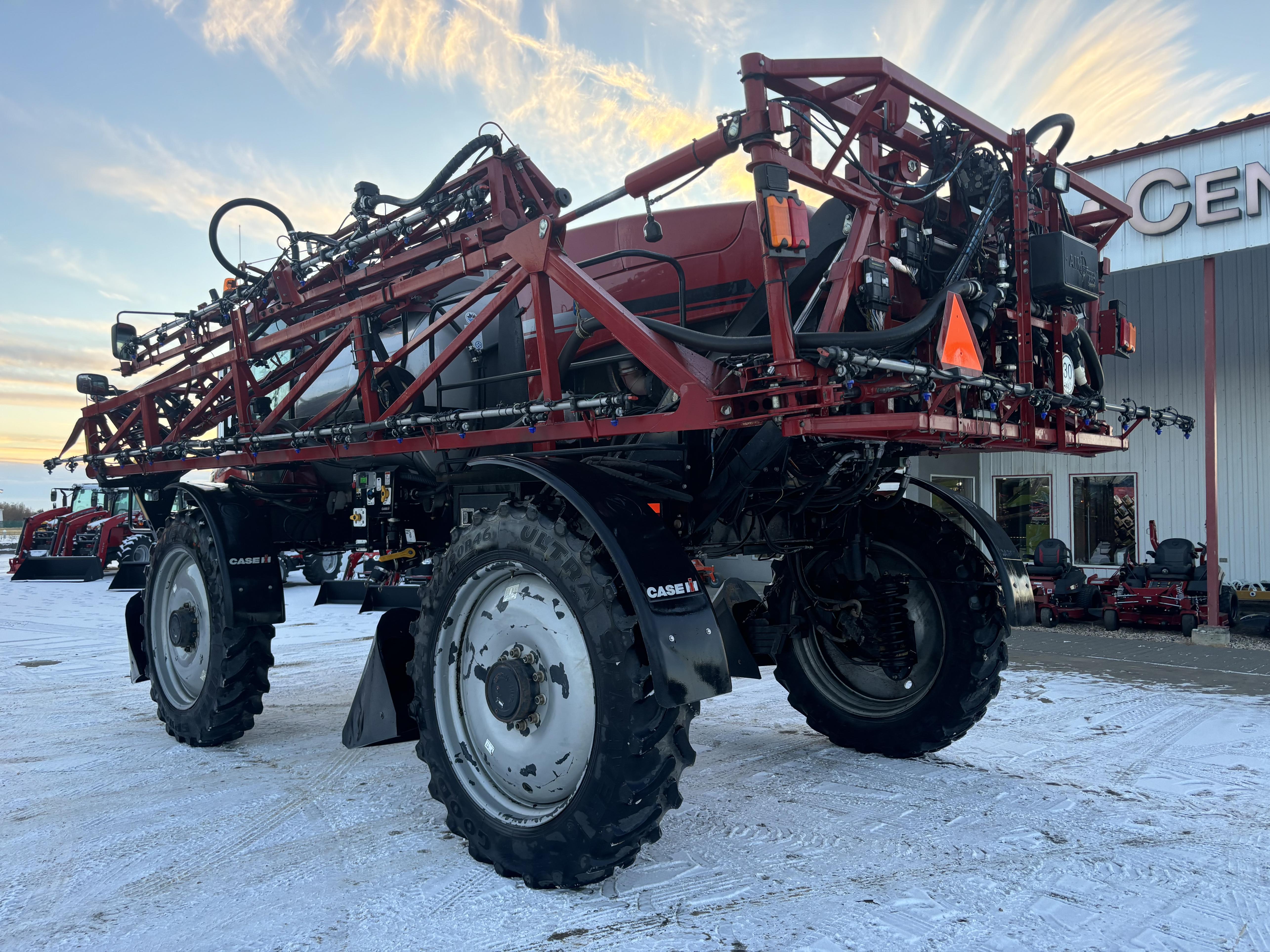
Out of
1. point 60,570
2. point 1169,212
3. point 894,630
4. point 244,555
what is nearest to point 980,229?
point 894,630

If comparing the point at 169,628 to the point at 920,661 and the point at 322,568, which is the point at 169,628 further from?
the point at 322,568

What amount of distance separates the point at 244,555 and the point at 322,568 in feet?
42.5

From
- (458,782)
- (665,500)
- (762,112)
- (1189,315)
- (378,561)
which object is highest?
(1189,315)

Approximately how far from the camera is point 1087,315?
411cm

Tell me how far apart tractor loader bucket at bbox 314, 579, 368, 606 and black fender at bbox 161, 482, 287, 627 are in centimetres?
300

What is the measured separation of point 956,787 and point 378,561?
3512 mm

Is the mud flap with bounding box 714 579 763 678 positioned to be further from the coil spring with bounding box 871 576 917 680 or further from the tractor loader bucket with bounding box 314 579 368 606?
the tractor loader bucket with bounding box 314 579 368 606

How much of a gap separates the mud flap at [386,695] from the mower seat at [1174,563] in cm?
988

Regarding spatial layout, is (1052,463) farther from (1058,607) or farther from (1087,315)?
(1087,315)

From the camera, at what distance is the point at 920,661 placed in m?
4.71

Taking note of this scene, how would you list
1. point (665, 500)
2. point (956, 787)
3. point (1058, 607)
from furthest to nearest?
point (1058, 607) < point (956, 787) < point (665, 500)

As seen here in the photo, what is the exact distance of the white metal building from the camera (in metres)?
9.80

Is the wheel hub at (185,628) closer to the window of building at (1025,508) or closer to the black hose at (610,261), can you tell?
the black hose at (610,261)

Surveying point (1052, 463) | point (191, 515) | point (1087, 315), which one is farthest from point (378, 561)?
point (1052, 463)
